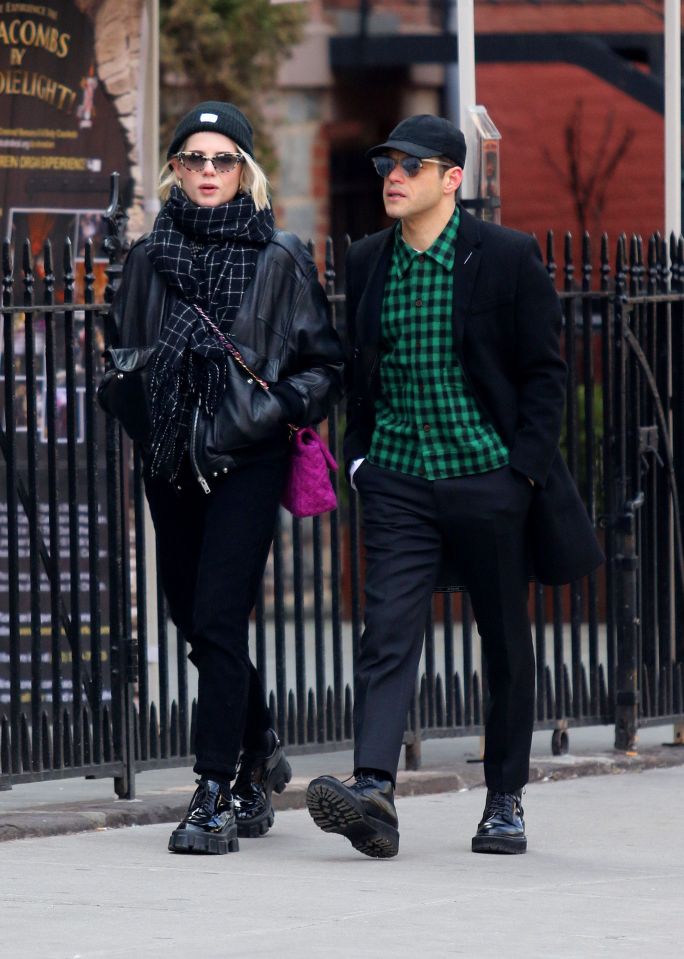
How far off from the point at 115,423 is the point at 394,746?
1482 millimetres

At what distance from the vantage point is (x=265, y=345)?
6.09 meters

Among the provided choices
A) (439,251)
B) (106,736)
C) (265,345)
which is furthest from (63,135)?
(439,251)

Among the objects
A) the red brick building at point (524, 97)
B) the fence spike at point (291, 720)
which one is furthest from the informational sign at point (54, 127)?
the red brick building at point (524, 97)

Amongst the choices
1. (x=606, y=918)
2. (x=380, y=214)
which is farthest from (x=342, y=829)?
(x=380, y=214)

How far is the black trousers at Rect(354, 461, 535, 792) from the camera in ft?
19.8

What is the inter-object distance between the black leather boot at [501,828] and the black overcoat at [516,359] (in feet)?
1.95

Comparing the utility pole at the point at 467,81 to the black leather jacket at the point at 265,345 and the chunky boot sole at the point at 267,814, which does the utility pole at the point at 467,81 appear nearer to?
A: the black leather jacket at the point at 265,345

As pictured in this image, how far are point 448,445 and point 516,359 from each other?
30 centimetres

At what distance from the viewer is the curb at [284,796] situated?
→ 653cm

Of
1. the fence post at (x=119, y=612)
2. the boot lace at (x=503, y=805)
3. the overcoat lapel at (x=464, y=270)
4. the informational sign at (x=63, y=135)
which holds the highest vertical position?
the informational sign at (x=63, y=135)

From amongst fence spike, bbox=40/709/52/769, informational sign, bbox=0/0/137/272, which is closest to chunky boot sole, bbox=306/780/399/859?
fence spike, bbox=40/709/52/769

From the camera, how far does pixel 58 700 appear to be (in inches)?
266

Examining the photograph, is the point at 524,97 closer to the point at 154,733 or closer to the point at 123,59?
the point at 123,59

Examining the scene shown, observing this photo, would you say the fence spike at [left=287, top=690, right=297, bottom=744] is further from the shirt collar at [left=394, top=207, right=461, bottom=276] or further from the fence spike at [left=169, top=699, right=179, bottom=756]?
the shirt collar at [left=394, top=207, right=461, bottom=276]
